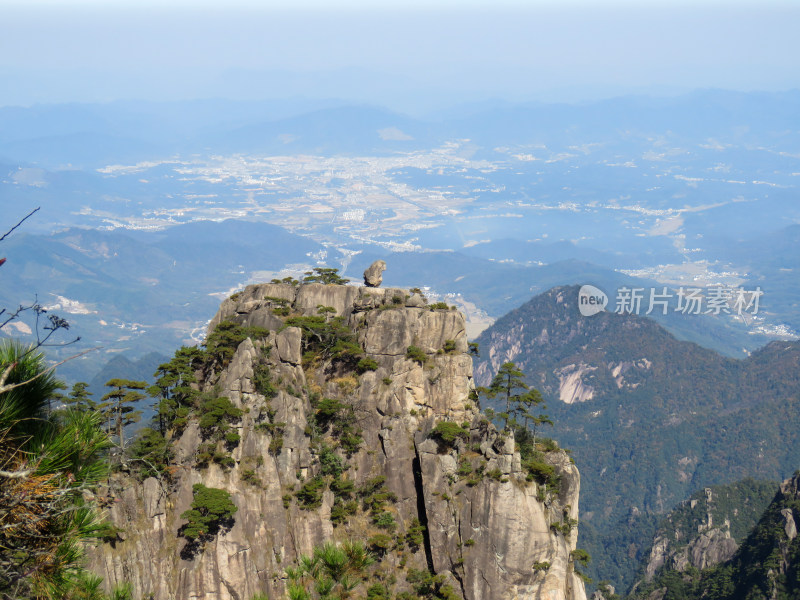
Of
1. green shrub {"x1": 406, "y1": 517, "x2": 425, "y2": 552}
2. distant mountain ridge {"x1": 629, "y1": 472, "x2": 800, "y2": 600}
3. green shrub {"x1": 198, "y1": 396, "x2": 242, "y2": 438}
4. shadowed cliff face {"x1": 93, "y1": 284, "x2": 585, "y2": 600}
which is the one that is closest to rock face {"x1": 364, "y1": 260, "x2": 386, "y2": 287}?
shadowed cliff face {"x1": 93, "y1": 284, "x2": 585, "y2": 600}

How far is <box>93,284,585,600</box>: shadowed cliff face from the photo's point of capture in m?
39.5

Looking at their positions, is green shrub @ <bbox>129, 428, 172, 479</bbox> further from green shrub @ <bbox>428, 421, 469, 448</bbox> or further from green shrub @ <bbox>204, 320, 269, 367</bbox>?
green shrub @ <bbox>428, 421, 469, 448</bbox>

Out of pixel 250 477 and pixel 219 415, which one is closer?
pixel 250 477

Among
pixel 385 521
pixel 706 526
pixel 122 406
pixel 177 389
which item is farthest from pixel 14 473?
pixel 706 526

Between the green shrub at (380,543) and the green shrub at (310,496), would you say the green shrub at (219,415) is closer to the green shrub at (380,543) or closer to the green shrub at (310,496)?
the green shrub at (310,496)

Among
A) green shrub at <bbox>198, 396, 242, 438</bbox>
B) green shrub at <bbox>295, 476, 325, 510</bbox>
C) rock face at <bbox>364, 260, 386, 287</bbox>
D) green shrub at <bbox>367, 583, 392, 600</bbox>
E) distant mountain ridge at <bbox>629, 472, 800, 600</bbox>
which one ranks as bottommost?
distant mountain ridge at <bbox>629, 472, 800, 600</bbox>

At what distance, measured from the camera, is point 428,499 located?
139 ft

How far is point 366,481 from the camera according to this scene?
43750 mm

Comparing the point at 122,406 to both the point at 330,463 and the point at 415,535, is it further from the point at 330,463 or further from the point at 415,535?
the point at 415,535

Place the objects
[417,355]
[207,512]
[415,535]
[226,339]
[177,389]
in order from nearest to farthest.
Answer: [207,512]
[415,535]
[177,389]
[226,339]
[417,355]

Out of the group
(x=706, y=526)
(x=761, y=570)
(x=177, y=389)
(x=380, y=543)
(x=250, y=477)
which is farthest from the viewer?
(x=706, y=526)

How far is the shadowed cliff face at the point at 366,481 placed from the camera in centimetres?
3950

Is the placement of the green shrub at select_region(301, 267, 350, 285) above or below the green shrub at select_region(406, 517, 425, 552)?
above

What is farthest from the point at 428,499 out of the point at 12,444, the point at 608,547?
the point at 608,547
